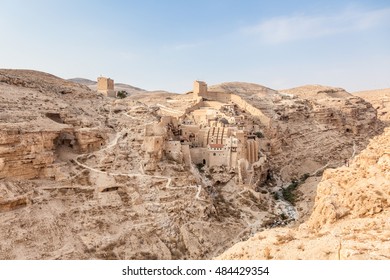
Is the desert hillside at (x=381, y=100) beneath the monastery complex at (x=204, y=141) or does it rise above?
above

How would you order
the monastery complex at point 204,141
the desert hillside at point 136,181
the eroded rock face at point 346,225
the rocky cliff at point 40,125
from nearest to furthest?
the eroded rock face at point 346,225 < the desert hillside at point 136,181 < the rocky cliff at point 40,125 < the monastery complex at point 204,141

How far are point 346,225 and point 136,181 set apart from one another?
18.4 m

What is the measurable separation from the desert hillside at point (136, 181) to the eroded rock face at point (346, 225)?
59 mm

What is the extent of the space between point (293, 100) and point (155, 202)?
32.9 metres

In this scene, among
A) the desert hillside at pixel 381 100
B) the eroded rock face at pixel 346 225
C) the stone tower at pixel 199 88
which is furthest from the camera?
the desert hillside at pixel 381 100

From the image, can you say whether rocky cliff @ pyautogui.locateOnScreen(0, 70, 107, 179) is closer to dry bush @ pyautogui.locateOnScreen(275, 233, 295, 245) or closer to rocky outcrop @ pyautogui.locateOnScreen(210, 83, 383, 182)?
dry bush @ pyautogui.locateOnScreen(275, 233, 295, 245)

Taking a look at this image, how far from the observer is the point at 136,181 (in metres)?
24.9

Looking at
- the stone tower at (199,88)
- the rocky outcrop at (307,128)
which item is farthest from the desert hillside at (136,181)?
the stone tower at (199,88)

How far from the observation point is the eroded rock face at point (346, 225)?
21.5ft

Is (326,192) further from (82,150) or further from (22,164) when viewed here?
(82,150)

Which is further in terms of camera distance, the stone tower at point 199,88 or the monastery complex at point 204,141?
the stone tower at point 199,88

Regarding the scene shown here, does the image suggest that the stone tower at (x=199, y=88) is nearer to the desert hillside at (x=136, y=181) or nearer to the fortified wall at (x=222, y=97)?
the fortified wall at (x=222, y=97)

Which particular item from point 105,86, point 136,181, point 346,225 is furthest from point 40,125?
point 346,225
